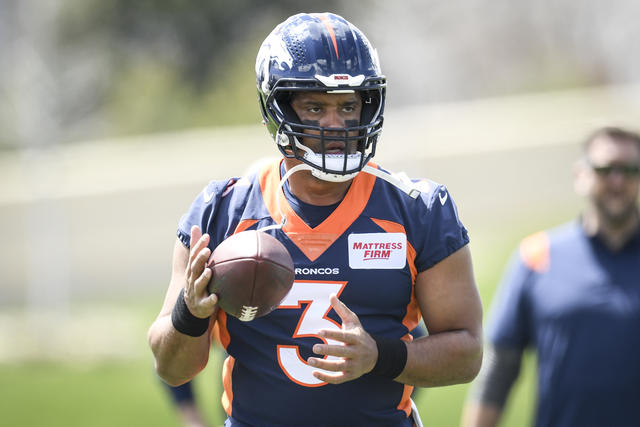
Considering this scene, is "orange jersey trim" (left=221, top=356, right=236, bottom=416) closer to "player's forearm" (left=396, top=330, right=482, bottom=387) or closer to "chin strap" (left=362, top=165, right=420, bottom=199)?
"player's forearm" (left=396, top=330, right=482, bottom=387)

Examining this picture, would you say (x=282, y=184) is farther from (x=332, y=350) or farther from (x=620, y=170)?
(x=620, y=170)

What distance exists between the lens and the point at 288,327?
325 cm

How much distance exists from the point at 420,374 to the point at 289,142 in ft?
3.01

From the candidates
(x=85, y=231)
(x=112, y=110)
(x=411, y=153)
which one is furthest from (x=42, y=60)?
(x=112, y=110)

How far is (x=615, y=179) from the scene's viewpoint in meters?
4.92

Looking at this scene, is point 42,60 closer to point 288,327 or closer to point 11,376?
point 11,376

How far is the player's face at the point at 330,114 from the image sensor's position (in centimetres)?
323

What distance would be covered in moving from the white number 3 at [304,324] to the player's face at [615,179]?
2.28 m

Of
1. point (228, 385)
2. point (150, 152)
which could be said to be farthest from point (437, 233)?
point (150, 152)

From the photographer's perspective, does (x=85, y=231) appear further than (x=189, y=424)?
Yes

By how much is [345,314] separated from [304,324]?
0.99 feet

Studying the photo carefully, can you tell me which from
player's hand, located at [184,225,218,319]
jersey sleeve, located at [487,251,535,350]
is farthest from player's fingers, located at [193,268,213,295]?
jersey sleeve, located at [487,251,535,350]

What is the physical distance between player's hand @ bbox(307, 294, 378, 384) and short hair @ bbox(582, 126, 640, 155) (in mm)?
2557

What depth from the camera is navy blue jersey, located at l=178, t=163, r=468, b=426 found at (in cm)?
323
